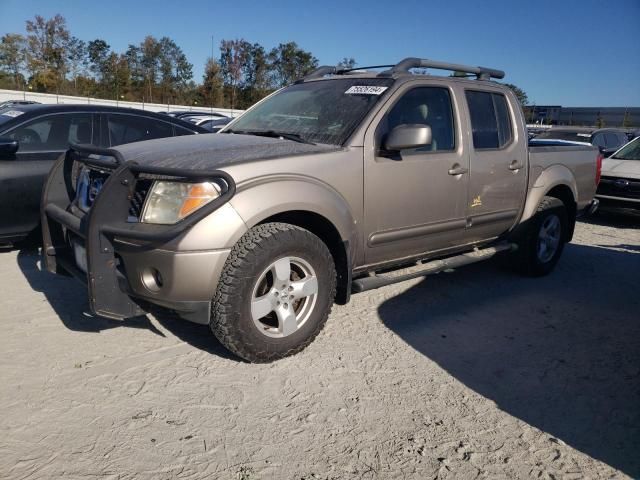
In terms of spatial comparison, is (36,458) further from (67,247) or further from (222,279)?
(67,247)

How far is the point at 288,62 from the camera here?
2445 inches

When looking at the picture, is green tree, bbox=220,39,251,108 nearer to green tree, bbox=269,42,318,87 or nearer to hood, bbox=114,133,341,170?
green tree, bbox=269,42,318,87

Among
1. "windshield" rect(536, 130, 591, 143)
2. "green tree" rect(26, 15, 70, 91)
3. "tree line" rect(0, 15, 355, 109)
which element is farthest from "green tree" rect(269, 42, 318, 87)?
"windshield" rect(536, 130, 591, 143)

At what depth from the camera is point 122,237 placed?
280 cm

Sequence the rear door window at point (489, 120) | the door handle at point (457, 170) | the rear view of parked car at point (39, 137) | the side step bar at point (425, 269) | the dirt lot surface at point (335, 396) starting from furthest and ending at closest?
the rear view of parked car at point (39, 137) → the rear door window at point (489, 120) → the door handle at point (457, 170) → the side step bar at point (425, 269) → the dirt lot surface at point (335, 396)

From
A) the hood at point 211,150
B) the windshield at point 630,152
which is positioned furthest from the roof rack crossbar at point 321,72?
the windshield at point 630,152

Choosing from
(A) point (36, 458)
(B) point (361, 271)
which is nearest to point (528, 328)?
(B) point (361, 271)

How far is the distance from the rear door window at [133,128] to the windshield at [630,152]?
321 inches

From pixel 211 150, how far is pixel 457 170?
1988 mm

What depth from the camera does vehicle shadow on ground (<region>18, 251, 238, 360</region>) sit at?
3525 mm

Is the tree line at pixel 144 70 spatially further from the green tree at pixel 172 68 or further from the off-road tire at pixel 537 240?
the off-road tire at pixel 537 240

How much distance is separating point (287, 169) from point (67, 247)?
1599mm

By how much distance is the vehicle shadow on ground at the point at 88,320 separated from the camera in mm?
3525

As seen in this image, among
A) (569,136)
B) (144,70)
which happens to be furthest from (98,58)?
(569,136)
